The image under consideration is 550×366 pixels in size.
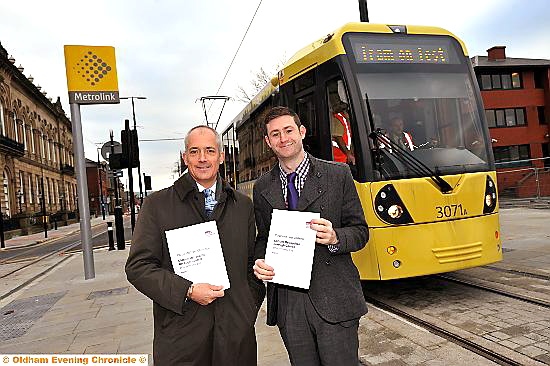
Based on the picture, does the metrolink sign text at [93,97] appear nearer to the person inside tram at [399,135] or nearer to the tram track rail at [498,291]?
the person inside tram at [399,135]

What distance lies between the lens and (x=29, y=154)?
44.5 meters

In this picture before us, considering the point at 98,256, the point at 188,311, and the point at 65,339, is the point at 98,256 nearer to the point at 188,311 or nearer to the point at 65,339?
the point at 65,339

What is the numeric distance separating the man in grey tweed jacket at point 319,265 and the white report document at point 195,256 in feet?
0.73

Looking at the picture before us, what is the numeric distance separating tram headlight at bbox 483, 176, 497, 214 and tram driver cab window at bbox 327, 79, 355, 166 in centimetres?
176

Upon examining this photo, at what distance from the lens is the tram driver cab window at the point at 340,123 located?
229 inches

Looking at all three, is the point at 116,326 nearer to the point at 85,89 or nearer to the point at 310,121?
the point at 310,121

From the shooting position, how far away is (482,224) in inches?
226

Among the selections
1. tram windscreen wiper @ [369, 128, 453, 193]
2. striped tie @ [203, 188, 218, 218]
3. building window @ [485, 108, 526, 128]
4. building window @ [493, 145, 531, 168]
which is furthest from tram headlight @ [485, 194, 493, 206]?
building window @ [485, 108, 526, 128]

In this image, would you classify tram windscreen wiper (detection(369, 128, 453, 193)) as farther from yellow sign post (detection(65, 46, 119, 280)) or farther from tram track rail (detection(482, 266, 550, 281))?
yellow sign post (detection(65, 46, 119, 280))

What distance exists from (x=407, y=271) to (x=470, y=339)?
3.70ft

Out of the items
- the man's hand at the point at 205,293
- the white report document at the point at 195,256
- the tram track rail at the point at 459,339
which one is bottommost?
the tram track rail at the point at 459,339

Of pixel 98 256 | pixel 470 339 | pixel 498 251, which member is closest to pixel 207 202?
pixel 470 339

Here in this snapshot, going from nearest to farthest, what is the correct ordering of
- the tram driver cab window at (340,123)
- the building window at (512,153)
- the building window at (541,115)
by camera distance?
1. the tram driver cab window at (340,123)
2. the building window at (512,153)
3. the building window at (541,115)

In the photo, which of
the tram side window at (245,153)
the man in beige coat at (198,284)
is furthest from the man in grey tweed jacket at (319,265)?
the tram side window at (245,153)
